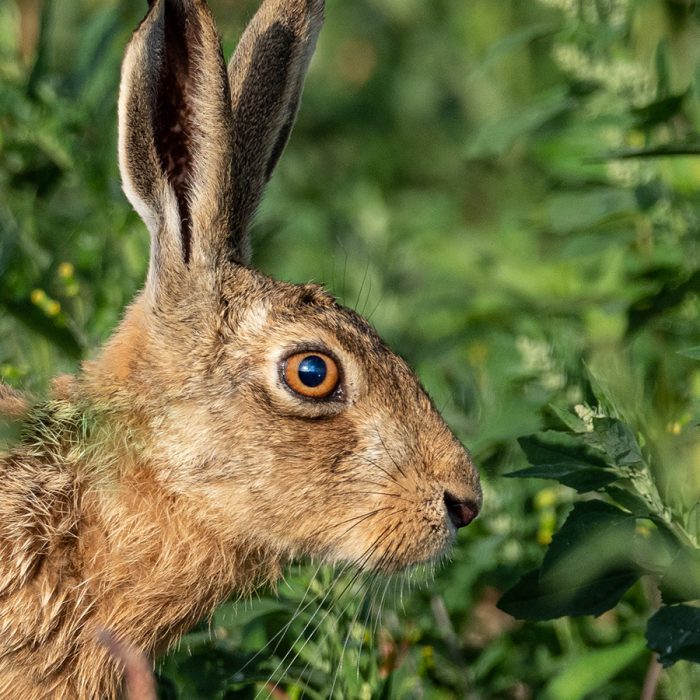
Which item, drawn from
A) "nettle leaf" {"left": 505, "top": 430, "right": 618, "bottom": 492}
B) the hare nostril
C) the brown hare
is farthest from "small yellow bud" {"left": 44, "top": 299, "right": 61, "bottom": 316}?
"nettle leaf" {"left": 505, "top": 430, "right": 618, "bottom": 492}

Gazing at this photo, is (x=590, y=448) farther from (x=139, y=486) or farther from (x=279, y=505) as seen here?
(x=139, y=486)

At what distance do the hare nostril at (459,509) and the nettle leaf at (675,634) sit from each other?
756 mm

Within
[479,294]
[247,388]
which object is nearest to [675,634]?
[247,388]

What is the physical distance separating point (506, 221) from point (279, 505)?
2.70 metres

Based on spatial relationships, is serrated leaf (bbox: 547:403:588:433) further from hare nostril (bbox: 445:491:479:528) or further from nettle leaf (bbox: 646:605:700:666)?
hare nostril (bbox: 445:491:479:528)

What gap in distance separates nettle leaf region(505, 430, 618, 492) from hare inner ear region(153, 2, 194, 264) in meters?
1.09

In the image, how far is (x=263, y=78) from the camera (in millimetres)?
4383

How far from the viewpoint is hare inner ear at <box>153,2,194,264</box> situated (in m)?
3.83

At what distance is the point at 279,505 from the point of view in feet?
12.8

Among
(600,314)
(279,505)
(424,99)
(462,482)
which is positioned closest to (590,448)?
(462,482)

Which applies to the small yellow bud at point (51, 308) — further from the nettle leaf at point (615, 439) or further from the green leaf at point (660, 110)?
the nettle leaf at point (615, 439)

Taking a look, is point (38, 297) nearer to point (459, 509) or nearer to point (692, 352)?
point (459, 509)

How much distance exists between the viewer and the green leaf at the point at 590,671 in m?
3.98

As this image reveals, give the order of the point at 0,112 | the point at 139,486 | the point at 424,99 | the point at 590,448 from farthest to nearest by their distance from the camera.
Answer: the point at 424,99 → the point at 0,112 → the point at 139,486 → the point at 590,448
